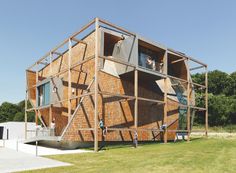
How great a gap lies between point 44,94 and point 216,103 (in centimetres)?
3463

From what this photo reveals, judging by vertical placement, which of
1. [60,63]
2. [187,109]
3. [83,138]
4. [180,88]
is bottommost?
[83,138]

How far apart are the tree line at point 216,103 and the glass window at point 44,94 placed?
3033 cm

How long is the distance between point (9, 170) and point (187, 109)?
20.0 metres

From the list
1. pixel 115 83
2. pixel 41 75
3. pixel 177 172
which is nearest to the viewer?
pixel 177 172

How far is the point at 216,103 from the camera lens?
48531 millimetres

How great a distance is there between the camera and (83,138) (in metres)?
18.5

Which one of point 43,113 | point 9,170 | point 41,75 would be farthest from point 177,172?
point 41,75

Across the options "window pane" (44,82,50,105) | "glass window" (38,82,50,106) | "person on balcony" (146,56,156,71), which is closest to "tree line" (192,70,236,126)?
"person on balcony" (146,56,156,71)

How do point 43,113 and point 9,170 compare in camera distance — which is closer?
point 9,170

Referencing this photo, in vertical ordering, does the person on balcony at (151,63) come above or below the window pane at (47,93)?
above

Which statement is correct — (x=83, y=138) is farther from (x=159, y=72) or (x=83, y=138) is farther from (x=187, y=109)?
(x=187, y=109)

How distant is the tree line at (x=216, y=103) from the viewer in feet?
157

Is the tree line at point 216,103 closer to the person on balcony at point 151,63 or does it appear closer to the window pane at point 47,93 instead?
the person on balcony at point 151,63

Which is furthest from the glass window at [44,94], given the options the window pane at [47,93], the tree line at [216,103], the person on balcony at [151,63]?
the tree line at [216,103]
